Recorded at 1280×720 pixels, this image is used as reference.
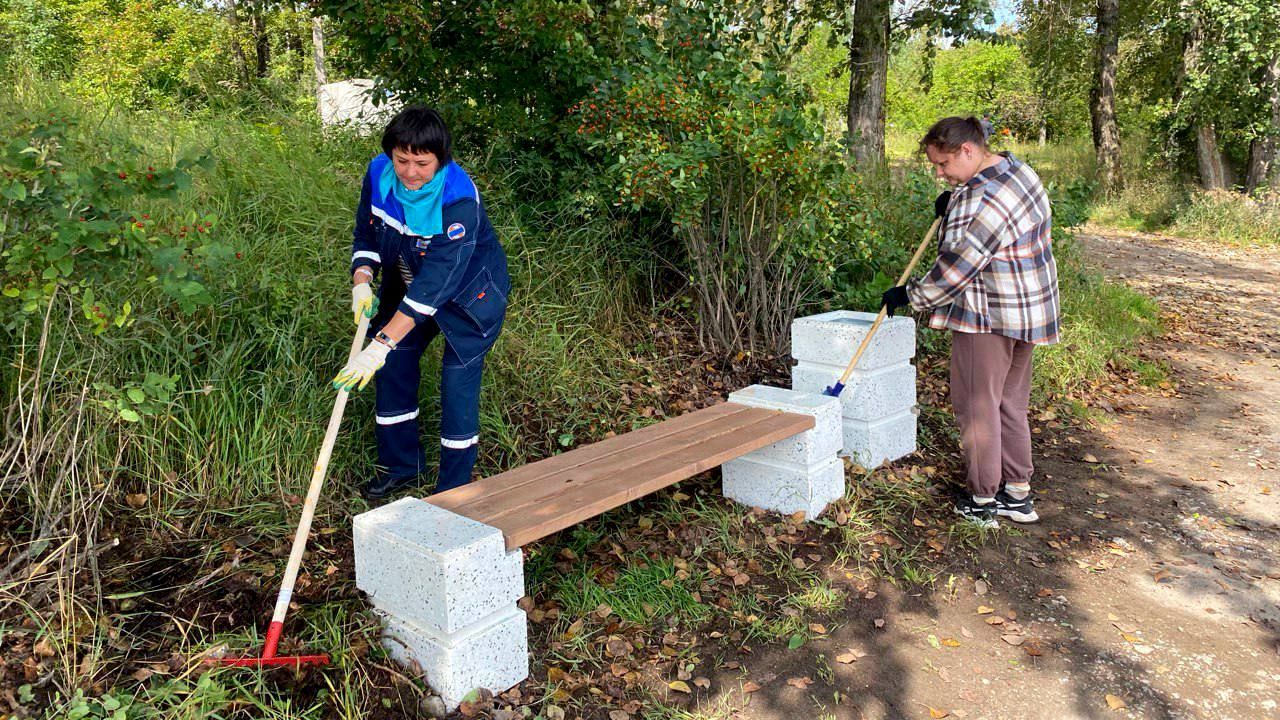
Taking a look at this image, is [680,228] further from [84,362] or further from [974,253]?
[84,362]

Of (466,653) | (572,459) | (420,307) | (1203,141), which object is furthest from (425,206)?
(1203,141)

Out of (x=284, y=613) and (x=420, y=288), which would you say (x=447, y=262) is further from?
(x=284, y=613)

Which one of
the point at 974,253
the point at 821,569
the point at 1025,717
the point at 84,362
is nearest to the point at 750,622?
the point at 821,569

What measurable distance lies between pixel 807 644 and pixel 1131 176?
1661 cm

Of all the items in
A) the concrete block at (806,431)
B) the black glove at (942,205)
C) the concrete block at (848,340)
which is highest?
the black glove at (942,205)

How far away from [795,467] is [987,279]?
118 centimetres

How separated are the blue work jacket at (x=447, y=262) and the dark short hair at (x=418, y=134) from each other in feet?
0.42

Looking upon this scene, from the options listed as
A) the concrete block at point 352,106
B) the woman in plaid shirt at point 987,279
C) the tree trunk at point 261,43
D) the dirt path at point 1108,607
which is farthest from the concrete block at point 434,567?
the tree trunk at point 261,43

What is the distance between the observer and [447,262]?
3.28 m

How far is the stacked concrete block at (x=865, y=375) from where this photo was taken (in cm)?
455

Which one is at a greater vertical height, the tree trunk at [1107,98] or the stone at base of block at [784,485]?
the tree trunk at [1107,98]

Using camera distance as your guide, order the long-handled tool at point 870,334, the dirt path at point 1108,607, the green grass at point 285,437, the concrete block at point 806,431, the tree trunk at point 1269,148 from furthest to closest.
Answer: the tree trunk at point 1269,148, the long-handled tool at point 870,334, the concrete block at point 806,431, the dirt path at point 1108,607, the green grass at point 285,437

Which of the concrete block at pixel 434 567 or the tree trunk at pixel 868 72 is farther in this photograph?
the tree trunk at pixel 868 72

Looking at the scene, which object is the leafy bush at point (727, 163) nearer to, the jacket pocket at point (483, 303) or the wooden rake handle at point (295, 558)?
the jacket pocket at point (483, 303)
